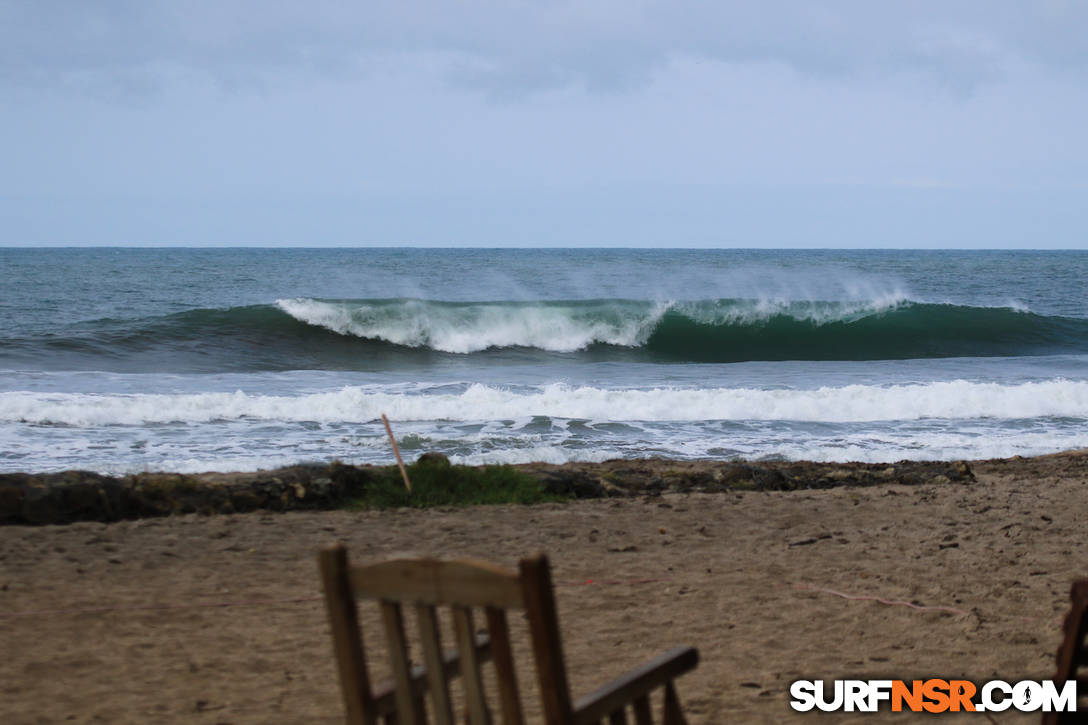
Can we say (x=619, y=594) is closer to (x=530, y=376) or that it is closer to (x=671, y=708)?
(x=671, y=708)

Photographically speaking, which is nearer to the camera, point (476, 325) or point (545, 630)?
point (545, 630)

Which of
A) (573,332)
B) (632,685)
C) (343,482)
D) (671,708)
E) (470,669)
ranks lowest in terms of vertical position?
(343,482)

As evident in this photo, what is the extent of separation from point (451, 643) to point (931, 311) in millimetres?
24997

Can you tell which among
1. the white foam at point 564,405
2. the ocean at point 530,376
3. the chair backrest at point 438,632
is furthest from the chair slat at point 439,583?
the white foam at point 564,405

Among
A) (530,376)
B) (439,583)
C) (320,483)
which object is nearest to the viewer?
(439,583)

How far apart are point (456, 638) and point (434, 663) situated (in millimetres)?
147

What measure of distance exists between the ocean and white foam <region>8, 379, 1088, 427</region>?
40 millimetres

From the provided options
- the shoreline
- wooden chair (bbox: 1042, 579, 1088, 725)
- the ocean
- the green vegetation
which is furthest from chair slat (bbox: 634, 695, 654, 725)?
the ocean

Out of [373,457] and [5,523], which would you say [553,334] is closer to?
[373,457]

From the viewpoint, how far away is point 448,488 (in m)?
7.75

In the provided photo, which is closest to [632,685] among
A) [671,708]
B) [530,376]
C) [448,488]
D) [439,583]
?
[671,708]

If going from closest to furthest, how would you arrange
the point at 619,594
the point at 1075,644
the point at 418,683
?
the point at 418,683 < the point at 1075,644 < the point at 619,594

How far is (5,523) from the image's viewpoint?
6746mm

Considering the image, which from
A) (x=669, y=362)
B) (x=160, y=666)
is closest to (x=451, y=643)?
(x=160, y=666)
